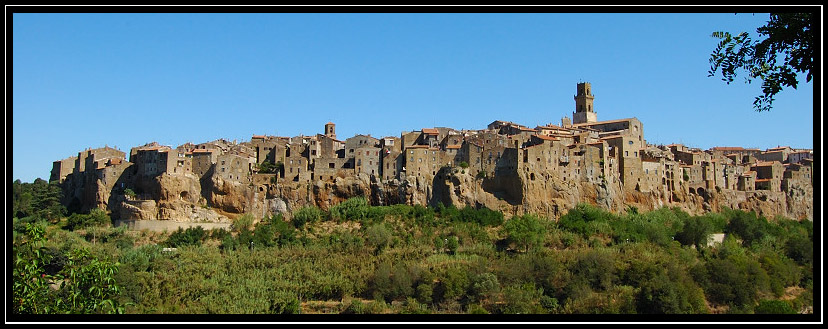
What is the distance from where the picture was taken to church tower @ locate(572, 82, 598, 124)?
2615 inches

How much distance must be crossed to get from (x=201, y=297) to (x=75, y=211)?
14.4 meters

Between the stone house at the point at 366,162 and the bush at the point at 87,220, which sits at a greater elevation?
the stone house at the point at 366,162

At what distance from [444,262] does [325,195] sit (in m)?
8.43

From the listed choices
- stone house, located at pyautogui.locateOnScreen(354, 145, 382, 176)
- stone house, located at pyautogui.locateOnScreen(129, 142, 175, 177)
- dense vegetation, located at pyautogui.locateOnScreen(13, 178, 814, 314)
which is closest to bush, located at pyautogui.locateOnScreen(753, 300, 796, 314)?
dense vegetation, located at pyautogui.locateOnScreen(13, 178, 814, 314)

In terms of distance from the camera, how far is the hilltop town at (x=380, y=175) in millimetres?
45844

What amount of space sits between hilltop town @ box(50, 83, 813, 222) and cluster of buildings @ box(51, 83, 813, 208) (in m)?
0.06

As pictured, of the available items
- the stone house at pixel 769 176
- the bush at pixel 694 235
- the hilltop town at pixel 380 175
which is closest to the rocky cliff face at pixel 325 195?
the hilltop town at pixel 380 175

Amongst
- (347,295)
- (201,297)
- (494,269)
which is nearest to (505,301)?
(494,269)

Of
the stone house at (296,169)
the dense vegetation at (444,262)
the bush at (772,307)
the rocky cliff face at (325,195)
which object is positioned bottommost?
the bush at (772,307)

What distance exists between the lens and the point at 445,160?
48.1 metres

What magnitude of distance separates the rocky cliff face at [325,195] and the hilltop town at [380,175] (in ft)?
0.18

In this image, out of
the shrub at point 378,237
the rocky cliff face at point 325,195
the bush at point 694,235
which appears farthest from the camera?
the bush at point 694,235

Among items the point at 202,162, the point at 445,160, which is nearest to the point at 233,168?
the point at 202,162

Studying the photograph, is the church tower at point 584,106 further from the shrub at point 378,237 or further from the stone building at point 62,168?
the stone building at point 62,168
